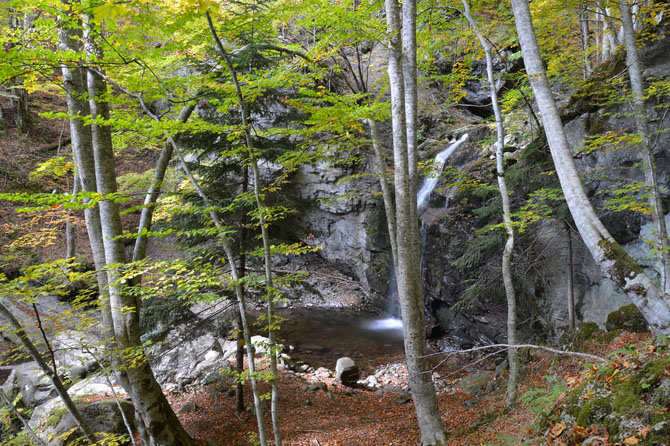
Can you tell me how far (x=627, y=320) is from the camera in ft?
20.6

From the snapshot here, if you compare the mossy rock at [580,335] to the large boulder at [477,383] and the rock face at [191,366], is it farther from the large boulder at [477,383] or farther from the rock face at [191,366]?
the rock face at [191,366]

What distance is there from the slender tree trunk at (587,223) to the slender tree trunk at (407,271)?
1.58 meters

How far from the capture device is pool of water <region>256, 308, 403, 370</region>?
11031 millimetres

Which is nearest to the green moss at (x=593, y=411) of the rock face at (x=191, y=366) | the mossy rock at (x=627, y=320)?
the mossy rock at (x=627, y=320)

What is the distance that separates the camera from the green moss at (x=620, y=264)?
307 cm

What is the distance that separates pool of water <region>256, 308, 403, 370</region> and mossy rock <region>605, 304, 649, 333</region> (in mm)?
5740

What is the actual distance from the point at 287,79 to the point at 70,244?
11161 mm

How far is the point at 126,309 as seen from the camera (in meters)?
4.96

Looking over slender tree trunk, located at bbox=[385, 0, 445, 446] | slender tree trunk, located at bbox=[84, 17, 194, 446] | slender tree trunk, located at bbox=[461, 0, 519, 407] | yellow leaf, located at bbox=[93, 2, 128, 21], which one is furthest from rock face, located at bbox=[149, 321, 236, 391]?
yellow leaf, located at bbox=[93, 2, 128, 21]

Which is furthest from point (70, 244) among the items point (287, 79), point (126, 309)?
point (287, 79)

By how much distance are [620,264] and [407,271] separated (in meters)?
2.46

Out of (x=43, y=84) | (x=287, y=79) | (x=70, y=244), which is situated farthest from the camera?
(x=43, y=84)

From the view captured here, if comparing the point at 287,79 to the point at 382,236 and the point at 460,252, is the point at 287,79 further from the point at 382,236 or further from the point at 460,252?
the point at 382,236

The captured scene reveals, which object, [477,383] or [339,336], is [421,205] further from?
[477,383]
